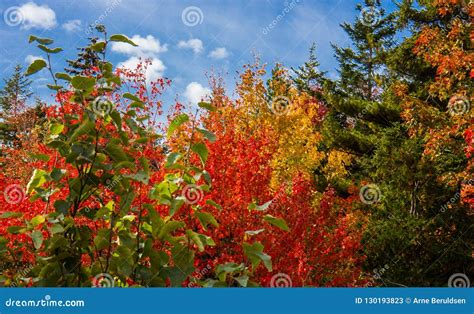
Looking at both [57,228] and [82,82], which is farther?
[82,82]

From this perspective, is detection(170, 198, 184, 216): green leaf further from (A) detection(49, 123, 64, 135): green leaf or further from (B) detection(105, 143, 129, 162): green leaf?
(A) detection(49, 123, 64, 135): green leaf

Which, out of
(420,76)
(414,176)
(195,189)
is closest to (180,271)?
(195,189)

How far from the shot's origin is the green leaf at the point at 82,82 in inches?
86.0

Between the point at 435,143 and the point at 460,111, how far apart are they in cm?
93

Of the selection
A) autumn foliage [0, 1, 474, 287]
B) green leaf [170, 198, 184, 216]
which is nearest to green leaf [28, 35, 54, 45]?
autumn foliage [0, 1, 474, 287]

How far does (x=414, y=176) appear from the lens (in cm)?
1363

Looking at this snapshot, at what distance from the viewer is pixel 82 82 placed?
2.20 m

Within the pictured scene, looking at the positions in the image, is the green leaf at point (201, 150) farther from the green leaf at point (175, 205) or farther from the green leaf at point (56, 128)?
the green leaf at point (56, 128)

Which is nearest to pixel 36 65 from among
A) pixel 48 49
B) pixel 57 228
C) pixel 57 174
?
pixel 48 49

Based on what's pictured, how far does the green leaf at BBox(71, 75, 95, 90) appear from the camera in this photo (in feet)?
7.17

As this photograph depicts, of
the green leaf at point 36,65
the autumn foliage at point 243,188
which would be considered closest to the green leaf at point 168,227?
the autumn foliage at point 243,188

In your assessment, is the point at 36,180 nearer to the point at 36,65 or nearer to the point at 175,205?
the point at 36,65
